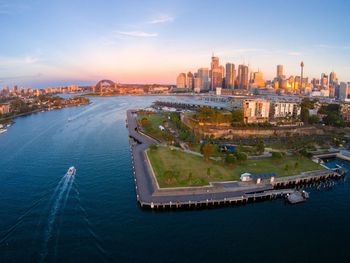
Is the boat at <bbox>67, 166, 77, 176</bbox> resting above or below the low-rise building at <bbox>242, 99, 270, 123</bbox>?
below

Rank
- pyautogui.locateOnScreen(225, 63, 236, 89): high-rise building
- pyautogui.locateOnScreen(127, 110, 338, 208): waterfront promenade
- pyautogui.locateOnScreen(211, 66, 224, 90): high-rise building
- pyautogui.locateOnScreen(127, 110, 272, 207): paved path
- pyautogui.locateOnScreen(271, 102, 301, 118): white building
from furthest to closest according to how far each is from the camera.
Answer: pyautogui.locateOnScreen(211, 66, 224, 90): high-rise building < pyautogui.locateOnScreen(225, 63, 236, 89): high-rise building < pyautogui.locateOnScreen(271, 102, 301, 118): white building < pyautogui.locateOnScreen(127, 110, 272, 207): paved path < pyautogui.locateOnScreen(127, 110, 338, 208): waterfront promenade

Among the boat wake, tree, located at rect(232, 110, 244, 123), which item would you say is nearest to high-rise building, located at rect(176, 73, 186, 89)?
tree, located at rect(232, 110, 244, 123)

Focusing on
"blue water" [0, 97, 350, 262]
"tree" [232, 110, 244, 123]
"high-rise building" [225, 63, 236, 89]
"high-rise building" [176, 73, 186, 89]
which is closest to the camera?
"blue water" [0, 97, 350, 262]

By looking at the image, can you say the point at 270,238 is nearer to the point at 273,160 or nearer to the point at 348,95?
the point at 273,160

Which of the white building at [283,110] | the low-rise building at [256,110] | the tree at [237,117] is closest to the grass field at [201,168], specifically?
the tree at [237,117]

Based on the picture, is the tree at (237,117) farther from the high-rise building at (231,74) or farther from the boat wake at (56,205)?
the high-rise building at (231,74)

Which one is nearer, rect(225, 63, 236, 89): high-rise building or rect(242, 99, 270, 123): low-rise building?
rect(242, 99, 270, 123): low-rise building

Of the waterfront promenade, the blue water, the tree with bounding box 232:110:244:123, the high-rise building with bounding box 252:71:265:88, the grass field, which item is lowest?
the blue water

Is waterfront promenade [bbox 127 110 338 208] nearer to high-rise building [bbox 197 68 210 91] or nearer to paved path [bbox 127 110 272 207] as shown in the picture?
paved path [bbox 127 110 272 207]
